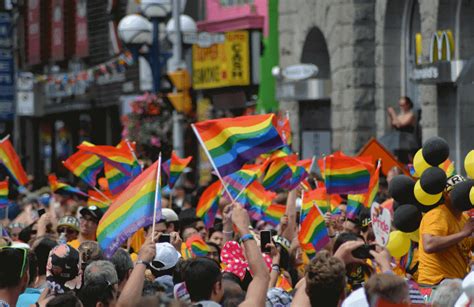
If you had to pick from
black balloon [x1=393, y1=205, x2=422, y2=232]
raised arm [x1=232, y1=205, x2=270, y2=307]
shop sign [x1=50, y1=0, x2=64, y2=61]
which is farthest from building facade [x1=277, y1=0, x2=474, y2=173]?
shop sign [x1=50, y1=0, x2=64, y2=61]

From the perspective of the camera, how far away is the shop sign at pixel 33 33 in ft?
175

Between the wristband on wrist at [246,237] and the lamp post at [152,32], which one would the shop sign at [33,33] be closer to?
the lamp post at [152,32]

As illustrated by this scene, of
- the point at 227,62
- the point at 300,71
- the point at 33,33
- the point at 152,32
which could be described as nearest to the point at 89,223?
the point at 300,71

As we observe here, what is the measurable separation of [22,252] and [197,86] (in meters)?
25.7

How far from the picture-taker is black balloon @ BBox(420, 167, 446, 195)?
10.1m

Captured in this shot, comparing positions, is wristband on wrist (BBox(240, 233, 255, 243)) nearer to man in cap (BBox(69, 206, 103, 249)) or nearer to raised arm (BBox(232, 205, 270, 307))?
raised arm (BBox(232, 205, 270, 307))

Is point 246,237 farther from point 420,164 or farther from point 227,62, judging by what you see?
point 227,62

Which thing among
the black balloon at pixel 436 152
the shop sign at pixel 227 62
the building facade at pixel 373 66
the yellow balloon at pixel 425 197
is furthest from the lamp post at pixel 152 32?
the yellow balloon at pixel 425 197

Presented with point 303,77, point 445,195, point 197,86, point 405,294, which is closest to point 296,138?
point 303,77

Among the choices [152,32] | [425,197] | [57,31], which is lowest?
[425,197]

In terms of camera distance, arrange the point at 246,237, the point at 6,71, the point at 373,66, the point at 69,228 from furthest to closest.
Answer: the point at 6,71
the point at 373,66
the point at 69,228
the point at 246,237

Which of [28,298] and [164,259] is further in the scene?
[164,259]

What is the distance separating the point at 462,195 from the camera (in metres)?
10.0

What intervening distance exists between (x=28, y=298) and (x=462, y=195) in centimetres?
309
